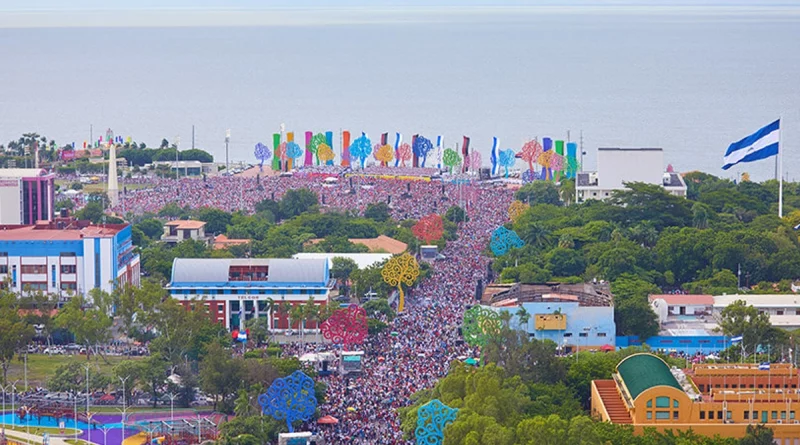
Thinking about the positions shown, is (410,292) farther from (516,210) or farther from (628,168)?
(628,168)

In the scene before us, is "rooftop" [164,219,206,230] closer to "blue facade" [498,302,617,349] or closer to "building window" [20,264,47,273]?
"building window" [20,264,47,273]

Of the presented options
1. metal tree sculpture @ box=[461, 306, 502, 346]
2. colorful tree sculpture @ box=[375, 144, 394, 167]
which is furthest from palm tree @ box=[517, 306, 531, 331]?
colorful tree sculpture @ box=[375, 144, 394, 167]

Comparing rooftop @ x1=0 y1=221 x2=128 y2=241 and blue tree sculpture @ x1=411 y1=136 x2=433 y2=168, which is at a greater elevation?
blue tree sculpture @ x1=411 y1=136 x2=433 y2=168

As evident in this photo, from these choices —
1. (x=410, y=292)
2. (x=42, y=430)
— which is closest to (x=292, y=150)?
(x=410, y=292)

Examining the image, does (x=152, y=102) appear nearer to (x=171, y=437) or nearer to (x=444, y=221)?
(x=444, y=221)

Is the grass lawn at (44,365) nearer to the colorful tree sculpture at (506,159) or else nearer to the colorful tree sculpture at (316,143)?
the colorful tree sculpture at (316,143)

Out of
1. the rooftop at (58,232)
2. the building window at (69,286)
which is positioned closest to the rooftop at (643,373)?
the rooftop at (58,232)
